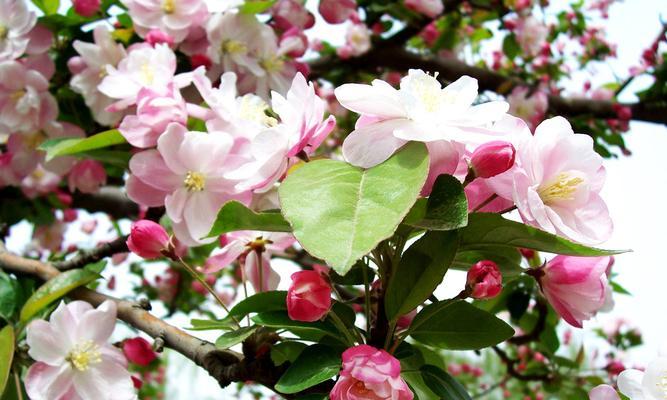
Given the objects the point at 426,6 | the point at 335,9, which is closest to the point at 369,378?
the point at 335,9

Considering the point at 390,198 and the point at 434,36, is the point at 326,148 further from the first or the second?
the point at 390,198

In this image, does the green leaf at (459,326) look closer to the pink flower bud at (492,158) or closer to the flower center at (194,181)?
the pink flower bud at (492,158)

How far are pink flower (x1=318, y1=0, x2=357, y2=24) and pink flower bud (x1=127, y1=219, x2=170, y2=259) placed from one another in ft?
3.68

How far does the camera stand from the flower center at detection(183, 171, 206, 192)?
0.91m

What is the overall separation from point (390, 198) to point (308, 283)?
0.42 feet

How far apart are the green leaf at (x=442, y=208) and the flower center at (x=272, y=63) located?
3.04 ft

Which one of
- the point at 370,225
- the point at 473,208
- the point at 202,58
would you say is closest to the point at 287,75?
the point at 202,58

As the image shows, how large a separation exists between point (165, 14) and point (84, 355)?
686mm

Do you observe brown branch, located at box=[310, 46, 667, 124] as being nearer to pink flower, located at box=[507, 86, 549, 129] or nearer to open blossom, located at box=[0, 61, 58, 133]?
pink flower, located at box=[507, 86, 549, 129]

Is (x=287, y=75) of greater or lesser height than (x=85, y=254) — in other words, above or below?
above

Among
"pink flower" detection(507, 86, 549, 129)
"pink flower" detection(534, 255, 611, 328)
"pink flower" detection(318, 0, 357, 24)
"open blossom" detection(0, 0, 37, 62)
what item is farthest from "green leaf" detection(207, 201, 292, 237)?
"pink flower" detection(507, 86, 549, 129)

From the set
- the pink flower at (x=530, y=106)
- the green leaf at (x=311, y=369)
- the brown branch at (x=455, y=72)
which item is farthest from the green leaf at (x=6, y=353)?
the pink flower at (x=530, y=106)

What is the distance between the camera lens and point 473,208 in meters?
0.66

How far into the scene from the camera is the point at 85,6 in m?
1.45
